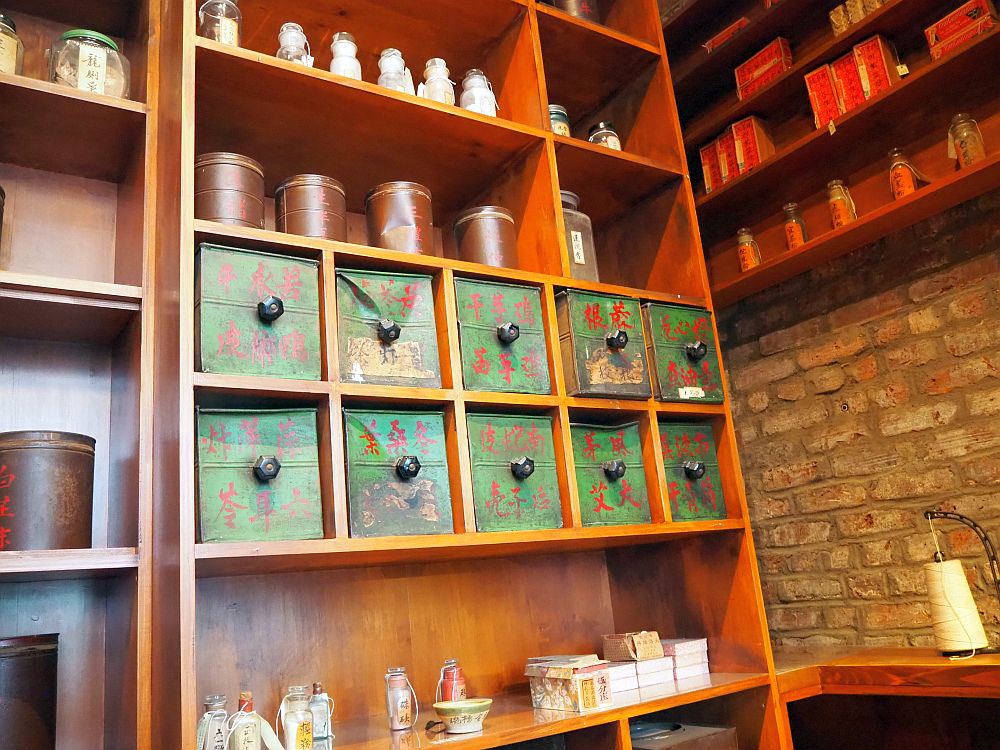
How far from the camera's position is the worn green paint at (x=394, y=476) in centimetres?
167

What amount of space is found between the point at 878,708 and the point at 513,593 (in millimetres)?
1247

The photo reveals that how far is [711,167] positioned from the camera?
10.3ft

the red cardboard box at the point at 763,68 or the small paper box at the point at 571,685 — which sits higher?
the red cardboard box at the point at 763,68

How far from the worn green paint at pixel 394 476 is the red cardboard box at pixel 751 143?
5.92ft

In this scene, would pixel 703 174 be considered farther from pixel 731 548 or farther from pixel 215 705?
pixel 215 705

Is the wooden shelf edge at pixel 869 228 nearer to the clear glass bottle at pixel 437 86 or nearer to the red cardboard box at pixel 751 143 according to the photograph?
the red cardboard box at pixel 751 143

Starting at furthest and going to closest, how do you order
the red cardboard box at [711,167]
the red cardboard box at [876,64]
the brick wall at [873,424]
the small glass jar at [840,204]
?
the red cardboard box at [711,167] → the small glass jar at [840,204] → the red cardboard box at [876,64] → the brick wall at [873,424]

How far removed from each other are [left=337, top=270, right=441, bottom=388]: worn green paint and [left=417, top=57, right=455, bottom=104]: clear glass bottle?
0.58 meters

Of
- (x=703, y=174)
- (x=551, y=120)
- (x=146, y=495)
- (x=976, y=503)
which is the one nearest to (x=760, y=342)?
(x=703, y=174)

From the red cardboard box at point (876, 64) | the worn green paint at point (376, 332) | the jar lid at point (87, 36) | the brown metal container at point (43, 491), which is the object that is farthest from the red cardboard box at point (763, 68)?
the brown metal container at point (43, 491)

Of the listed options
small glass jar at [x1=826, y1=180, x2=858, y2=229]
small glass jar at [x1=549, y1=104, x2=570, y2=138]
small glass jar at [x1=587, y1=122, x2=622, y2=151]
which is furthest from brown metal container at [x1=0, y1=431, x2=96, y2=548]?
small glass jar at [x1=826, y1=180, x2=858, y2=229]

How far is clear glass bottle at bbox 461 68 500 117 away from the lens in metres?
2.21

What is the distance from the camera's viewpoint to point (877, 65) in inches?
103

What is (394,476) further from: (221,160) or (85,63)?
(85,63)
